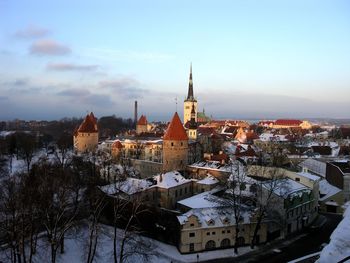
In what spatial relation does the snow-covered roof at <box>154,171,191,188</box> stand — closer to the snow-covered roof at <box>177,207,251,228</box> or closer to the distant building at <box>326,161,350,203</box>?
the snow-covered roof at <box>177,207,251,228</box>

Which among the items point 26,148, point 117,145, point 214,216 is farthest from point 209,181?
point 26,148

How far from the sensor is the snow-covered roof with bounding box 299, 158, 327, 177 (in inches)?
1959

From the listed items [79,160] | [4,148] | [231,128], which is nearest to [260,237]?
[79,160]

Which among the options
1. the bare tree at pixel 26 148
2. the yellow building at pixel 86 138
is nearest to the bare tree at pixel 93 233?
the bare tree at pixel 26 148

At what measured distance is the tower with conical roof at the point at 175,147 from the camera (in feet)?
140

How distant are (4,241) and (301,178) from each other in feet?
82.7

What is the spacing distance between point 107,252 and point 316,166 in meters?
36.6

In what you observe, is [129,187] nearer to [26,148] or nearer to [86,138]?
[26,148]

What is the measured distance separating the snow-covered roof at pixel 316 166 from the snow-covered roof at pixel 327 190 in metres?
6.89

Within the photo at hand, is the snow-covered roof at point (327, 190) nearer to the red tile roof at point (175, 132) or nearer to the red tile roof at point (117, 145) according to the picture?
the red tile roof at point (175, 132)

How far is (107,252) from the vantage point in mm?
24297

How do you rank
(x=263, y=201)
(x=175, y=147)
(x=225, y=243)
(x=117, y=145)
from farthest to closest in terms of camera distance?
(x=117, y=145) → (x=175, y=147) → (x=263, y=201) → (x=225, y=243)

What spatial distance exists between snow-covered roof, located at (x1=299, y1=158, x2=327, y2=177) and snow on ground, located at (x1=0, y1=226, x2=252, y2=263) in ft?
90.3

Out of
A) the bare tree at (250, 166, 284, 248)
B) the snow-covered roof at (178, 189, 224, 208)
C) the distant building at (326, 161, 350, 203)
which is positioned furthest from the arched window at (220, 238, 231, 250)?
the distant building at (326, 161, 350, 203)
